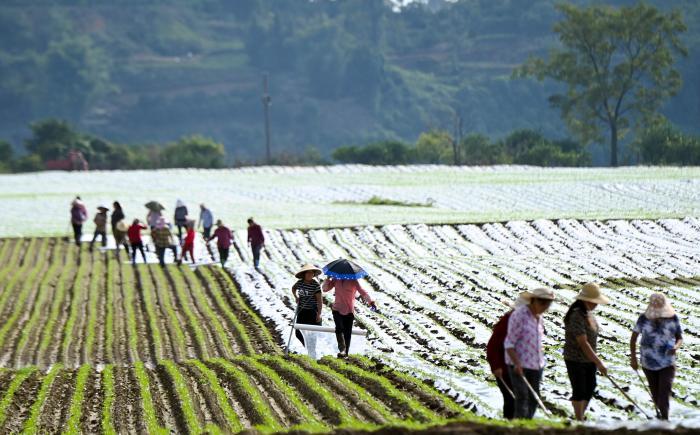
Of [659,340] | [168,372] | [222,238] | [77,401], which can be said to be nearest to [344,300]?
[168,372]

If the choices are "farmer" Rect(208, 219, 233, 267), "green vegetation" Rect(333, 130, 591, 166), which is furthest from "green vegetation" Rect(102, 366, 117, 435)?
"green vegetation" Rect(333, 130, 591, 166)

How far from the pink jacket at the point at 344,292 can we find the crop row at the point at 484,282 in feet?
4.45

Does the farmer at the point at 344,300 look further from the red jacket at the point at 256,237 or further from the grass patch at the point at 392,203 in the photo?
the grass patch at the point at 392,203

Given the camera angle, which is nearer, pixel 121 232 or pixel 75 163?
pixel 121 232

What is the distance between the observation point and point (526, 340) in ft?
49.6

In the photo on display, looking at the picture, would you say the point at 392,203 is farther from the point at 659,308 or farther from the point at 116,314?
the point at 659,308

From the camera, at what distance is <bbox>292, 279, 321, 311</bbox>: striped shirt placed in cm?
2298

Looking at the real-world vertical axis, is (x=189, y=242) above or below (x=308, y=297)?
below

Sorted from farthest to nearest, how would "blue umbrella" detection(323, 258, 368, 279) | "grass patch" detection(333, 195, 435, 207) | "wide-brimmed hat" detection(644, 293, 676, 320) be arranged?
"grass patch" detection(333, 195, 435, 207), "blue umbrella" detection(323, 258, 368, 279), "wide-brimmed hat" detection(644, 293, 676, 320)

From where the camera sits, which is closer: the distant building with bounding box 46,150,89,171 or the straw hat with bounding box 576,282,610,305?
the straw hat with bounding box 576,282,610,305

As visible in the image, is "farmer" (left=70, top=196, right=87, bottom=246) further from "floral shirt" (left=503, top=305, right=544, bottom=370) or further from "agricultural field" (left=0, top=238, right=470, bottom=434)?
"floral shirt" (left=503, top=305, right=544, bottom=370)

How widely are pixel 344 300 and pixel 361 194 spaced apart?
5577cm

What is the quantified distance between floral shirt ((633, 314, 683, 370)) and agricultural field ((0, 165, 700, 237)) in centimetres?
3814

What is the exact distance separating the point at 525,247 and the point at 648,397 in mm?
27806
